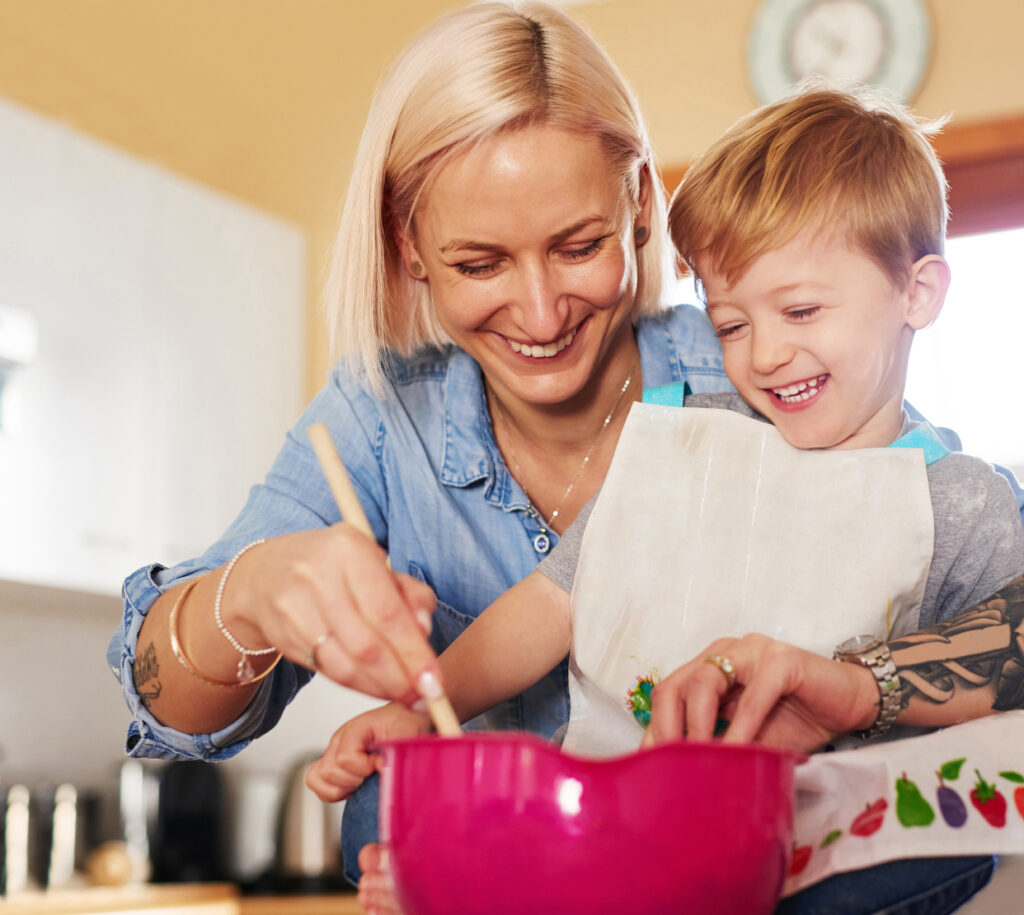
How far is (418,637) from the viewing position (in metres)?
0.64

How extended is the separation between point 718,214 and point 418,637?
60 centimetres

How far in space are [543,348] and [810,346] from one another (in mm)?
283

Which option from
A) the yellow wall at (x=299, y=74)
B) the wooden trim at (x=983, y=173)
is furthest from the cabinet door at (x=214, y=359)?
the wooden trim at (x=983, y=173)

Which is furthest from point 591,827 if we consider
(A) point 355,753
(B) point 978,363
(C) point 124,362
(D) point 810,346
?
(B) point 978,363

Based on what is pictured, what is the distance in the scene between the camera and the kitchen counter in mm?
2541

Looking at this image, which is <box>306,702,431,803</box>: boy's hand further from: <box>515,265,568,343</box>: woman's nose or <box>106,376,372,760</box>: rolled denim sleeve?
<box>515,265,568,343</box>: woman's nose

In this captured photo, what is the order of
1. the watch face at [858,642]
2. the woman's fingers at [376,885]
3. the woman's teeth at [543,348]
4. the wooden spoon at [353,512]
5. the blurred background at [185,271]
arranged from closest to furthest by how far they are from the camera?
the wooden spoon at [353,512] → the woman's fingers at [376,885] → the watch face at [858,642] → the woman's teeth at [543,348] → the blurred background at [185,271]

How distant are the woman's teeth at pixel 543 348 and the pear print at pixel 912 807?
610 mm

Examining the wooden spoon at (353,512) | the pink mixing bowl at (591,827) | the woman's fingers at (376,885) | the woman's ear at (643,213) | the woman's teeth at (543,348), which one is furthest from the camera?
the woman's ear at (643,213)

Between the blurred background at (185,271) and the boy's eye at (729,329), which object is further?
the blurred background at (185,271)

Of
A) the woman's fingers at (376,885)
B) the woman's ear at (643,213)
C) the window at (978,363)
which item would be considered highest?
the window at (978,363)

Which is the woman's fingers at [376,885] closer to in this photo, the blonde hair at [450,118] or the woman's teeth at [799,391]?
the woman's teeth at [799,391]

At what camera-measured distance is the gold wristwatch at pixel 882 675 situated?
0.80 metres

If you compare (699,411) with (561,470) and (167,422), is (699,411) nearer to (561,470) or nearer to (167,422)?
(561,470)
